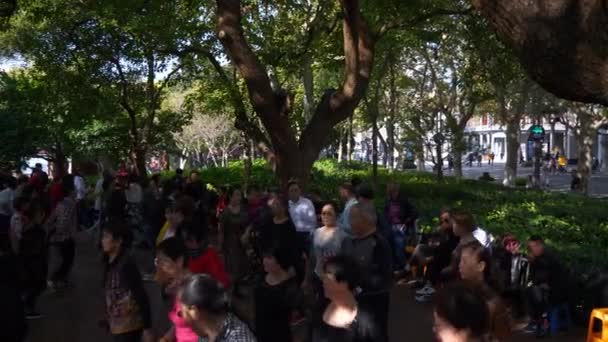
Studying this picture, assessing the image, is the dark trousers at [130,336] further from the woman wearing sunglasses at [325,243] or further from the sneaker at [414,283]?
the sneaker at [414,283]

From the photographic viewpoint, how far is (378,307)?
5496 millimetres

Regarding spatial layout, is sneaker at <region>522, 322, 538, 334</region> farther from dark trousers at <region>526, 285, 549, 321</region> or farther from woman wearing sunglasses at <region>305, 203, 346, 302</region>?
woman wearing sunglasses at <region>305, 203, 346, 302</region>

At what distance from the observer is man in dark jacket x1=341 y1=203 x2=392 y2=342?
17.6 feet

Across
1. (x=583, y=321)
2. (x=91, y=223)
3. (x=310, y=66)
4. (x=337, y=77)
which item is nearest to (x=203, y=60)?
(x=310, y=66)

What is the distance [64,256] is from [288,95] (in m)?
4.95

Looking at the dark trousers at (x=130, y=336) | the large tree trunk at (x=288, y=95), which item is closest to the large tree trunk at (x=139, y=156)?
the large tree trunk at (x=288, y=95)

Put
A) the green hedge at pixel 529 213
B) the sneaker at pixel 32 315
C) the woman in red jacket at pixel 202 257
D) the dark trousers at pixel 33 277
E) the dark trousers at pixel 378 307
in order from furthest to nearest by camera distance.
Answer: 1. the green hedge at pixel 529 213
2. the sneaker at pixel 32 315
3. the dark trousers at pixel 33 277
4. the woman in red jacket at pixel 202 257
5. the dark trousers at pixel 378 307

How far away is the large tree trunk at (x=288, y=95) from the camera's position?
1249 cm

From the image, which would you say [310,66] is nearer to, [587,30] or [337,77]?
[337,77]

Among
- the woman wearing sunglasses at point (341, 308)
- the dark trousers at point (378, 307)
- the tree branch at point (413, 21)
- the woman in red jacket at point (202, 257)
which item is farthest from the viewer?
the tree branch at point (413, 21)

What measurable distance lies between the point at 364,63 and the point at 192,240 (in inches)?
296

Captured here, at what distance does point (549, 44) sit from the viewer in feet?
18.7

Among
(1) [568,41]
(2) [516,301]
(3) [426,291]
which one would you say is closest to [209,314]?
(2) [516,301]

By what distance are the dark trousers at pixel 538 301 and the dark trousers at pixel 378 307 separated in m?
3.45
